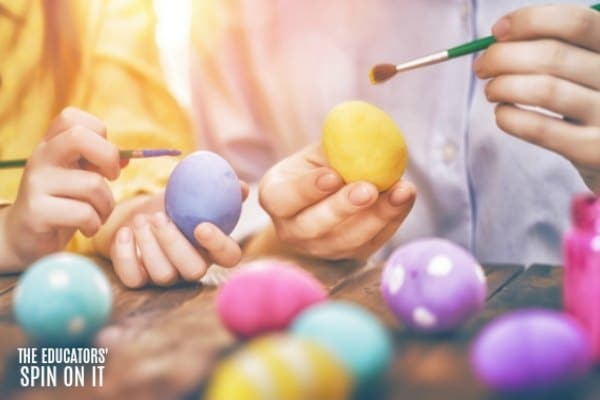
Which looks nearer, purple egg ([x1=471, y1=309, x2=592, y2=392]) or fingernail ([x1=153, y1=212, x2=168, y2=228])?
purple egg ([x1=471, y1=309, x2=592, y2=392])

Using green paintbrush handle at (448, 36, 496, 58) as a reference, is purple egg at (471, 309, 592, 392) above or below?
below

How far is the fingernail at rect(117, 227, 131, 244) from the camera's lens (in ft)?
3.13

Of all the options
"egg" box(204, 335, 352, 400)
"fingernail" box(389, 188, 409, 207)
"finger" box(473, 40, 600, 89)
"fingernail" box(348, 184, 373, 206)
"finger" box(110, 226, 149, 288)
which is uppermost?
"finger" box(473, 40, 600, 89)

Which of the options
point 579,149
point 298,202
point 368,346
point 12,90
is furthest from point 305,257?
point 12,90

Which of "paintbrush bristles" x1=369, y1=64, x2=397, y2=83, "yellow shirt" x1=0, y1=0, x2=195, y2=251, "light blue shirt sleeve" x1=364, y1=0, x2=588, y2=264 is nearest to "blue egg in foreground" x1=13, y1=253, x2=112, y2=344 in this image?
"paintbrush bristles" x1=369, y1=64, x2=397, y2=83

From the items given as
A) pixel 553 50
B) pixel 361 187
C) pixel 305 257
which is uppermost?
pixel 553 50

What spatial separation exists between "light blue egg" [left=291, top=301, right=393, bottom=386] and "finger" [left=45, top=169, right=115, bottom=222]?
43 cm

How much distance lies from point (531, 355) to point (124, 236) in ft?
1.76

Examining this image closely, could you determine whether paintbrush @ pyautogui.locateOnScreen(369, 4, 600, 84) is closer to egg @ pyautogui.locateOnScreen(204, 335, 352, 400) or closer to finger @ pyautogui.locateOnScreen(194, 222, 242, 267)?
finger @ pyautogui.locateOnScreen(194, 222, 242, 267)

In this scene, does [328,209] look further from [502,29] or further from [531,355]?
[531,355]

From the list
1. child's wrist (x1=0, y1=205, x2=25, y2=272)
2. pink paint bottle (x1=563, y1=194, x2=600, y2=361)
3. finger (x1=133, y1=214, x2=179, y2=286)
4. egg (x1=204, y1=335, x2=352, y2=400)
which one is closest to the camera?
egg (x1=204, y1=335, x2=352, y2=400)

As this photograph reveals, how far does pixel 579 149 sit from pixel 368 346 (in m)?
0.48

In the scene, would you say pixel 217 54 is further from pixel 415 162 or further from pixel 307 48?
pixel 415 162

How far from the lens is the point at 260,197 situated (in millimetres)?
1062
